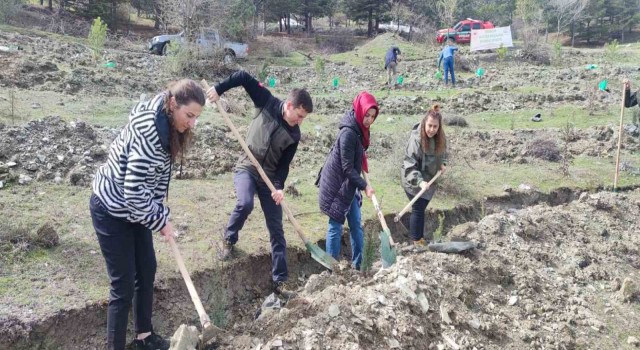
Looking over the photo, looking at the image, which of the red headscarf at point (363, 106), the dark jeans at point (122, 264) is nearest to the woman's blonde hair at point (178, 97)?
the dark jeans at point (122, 264)

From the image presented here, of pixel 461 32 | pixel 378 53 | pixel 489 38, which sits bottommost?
pixel 378 53

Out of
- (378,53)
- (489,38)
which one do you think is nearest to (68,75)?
(378,53)

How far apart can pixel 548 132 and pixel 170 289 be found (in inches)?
327

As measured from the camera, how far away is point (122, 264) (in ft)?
9.61

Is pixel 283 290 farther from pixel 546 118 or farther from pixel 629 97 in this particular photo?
pixel 546 118

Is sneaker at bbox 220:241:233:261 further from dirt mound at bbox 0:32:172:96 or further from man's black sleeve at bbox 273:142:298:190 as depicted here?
dirt mound at bbox 0:32:172:96

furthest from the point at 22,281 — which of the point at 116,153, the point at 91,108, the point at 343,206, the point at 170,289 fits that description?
the point at 91,108

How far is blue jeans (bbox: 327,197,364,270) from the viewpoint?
14.6ft

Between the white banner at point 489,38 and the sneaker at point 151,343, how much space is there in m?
23.3

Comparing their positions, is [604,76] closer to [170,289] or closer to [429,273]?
[429,273]

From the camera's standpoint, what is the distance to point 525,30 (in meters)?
24.3

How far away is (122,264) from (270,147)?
61.0 inches

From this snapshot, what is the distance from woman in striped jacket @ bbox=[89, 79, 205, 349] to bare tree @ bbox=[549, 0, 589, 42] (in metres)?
36.1

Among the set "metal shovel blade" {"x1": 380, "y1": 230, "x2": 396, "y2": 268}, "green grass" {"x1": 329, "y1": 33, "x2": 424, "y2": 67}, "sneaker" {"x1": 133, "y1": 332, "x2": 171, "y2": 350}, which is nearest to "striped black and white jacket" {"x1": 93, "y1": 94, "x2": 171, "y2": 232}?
"sneaker" {"x1": 133, "y1": 332, "x2": 171, "y2": 350}
